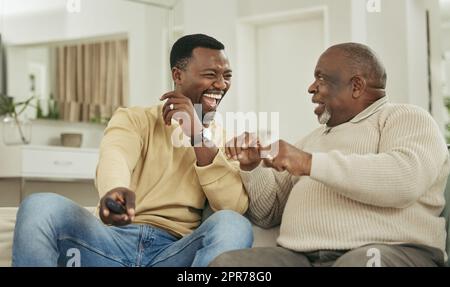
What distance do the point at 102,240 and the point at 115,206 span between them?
0.18 metres

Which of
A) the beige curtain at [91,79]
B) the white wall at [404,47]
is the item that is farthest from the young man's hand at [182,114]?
the white wall at [404,47]

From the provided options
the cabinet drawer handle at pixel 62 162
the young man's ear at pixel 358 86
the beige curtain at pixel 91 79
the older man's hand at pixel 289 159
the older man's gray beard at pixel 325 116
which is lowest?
the cabinet drawer handle at pixel 62 162

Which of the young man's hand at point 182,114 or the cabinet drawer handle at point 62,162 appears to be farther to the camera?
the cabinet drawer handle at point 62,162

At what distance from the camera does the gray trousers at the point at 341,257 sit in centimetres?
103

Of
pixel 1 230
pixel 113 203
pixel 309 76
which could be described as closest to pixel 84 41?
pixel 309 76

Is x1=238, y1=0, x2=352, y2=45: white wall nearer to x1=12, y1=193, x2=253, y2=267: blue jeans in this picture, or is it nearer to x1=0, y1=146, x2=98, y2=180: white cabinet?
x1=0, y1=146, x2=98, y2=180: white cabinet

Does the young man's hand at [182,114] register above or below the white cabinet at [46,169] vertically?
above

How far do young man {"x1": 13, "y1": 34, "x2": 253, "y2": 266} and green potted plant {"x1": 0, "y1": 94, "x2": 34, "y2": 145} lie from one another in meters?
2.09

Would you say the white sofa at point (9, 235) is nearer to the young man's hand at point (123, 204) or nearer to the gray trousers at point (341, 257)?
the gray trousers at point (341, 257)

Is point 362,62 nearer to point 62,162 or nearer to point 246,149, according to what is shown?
point 246,149

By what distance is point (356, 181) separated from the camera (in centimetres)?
105

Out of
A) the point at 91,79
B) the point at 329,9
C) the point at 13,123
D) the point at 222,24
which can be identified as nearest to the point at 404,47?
the point at 329,9

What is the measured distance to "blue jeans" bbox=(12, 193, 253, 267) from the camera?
1.04m

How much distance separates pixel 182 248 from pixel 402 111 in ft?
1.61
